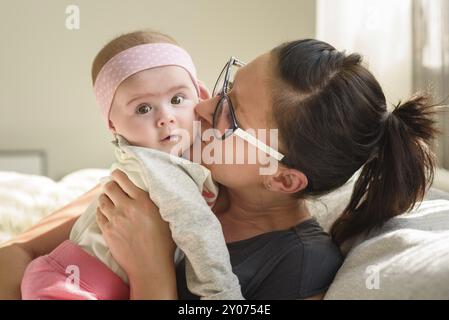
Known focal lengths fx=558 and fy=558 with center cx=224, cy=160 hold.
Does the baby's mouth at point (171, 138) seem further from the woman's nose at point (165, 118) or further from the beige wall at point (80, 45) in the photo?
the beige wall at point (80, 45)

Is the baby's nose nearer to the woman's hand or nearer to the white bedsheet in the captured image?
the woman's hand

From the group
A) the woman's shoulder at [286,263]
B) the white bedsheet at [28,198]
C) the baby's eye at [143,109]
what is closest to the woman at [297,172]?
the woman's shoulder at [286,263]

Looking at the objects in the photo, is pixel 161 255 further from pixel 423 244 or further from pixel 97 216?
pixel 423 244

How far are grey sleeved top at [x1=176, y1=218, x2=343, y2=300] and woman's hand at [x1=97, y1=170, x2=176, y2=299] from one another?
0.09m

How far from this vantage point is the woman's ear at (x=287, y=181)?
1289 mm

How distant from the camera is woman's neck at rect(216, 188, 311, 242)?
1366 mm

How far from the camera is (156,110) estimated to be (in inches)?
52.6

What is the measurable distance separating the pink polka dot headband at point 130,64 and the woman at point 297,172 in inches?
6.4

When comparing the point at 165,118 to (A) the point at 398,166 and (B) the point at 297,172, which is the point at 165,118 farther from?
(A) the point at 398,166

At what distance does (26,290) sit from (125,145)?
0.39 metres

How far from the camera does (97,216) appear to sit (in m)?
1.34

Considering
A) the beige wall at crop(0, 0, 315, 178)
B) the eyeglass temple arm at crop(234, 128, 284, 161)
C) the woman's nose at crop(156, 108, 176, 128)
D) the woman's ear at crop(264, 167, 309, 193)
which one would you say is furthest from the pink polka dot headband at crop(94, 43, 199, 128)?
the beige wall at crop(0, 0, 315, 178)

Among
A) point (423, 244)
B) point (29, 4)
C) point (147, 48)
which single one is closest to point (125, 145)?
point (147, 48)

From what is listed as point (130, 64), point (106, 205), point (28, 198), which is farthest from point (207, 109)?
point (28, 198)
